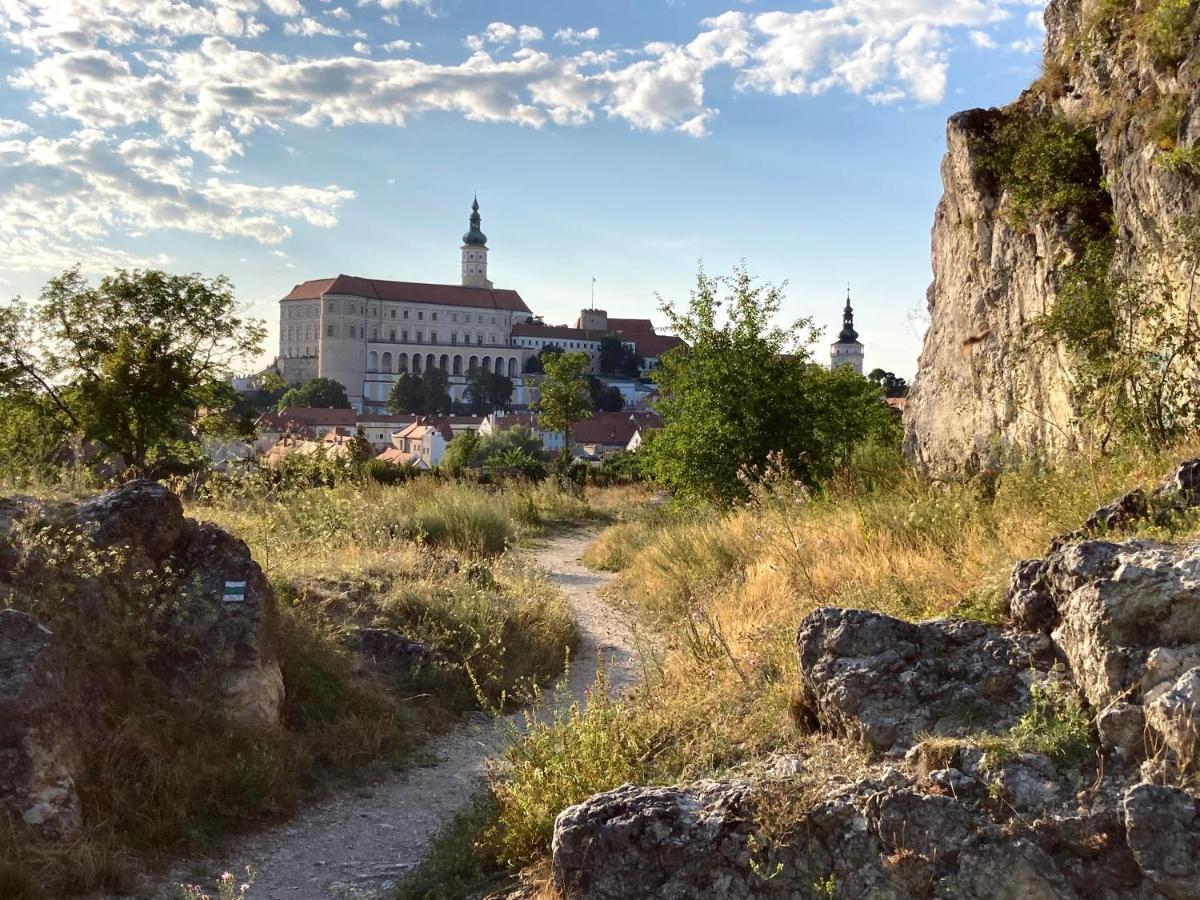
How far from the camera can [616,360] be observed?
139 m

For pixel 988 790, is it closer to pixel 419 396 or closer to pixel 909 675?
pixel 909 675

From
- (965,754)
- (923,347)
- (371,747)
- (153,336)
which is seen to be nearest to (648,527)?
(923,347)

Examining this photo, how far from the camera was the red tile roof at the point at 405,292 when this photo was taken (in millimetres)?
145500

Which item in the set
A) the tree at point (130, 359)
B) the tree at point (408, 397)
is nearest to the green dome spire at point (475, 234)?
the tree at point (408, 397)

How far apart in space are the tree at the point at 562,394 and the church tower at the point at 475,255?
132954 mm

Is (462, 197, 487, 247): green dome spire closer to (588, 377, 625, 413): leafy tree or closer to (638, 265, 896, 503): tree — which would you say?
(588, 377, 625, 413): leafy tree

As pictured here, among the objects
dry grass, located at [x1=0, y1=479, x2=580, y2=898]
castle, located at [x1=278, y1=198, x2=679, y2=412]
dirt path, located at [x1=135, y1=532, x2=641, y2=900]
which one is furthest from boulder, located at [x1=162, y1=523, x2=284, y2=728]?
castle, located at [x1=278, y1=198, x2=679, y2=412]

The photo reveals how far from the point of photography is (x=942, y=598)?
192 inches

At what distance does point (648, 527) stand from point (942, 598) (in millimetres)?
9091

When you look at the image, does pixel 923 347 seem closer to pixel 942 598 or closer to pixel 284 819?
pixel 942 598

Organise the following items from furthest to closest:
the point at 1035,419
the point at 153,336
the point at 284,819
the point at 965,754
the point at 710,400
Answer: the point at 153,336 < the point at 710,400 < the point at 1035,419 < the point at 284,819 < the point at 965,754

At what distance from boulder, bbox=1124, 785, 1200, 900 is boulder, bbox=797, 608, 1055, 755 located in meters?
0.63

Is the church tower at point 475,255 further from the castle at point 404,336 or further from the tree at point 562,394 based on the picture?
the tree at point 562,394

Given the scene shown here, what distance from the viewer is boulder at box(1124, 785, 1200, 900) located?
8.54 ft
